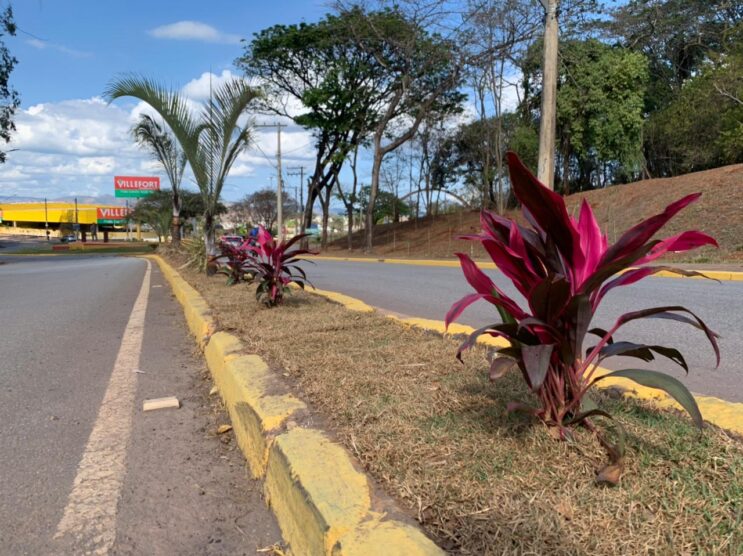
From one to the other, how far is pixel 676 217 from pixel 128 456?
728 inches

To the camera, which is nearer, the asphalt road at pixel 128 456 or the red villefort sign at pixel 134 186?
the asphalt road at pixel 128 456

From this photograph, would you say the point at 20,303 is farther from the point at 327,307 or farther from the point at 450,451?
the point at 450,451

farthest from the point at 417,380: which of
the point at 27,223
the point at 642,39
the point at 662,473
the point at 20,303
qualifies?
the point at 27,223

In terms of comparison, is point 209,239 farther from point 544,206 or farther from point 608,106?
point 608,106

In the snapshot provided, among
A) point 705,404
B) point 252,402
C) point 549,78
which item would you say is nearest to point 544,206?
point 705,404

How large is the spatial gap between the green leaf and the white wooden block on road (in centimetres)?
272

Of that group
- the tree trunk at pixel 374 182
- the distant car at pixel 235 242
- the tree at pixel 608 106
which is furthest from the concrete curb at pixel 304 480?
the tree at pixel 608 106

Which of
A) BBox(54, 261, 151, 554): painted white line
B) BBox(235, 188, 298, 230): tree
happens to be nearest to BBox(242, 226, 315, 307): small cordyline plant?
BBox(54, 261, 151, 554): painted white line

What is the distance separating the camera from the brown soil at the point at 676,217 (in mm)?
14812

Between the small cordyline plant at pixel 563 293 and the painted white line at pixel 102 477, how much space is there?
1530 millimetres

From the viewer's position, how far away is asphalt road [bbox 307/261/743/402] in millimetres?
3752

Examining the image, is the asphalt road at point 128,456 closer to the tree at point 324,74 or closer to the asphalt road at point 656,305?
the asphalt road at point 656,305

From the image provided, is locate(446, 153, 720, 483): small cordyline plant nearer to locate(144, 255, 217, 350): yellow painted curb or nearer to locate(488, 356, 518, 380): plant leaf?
locate(488, 356, 518, 380): plant leaf

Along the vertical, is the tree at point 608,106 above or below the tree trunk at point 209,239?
above
